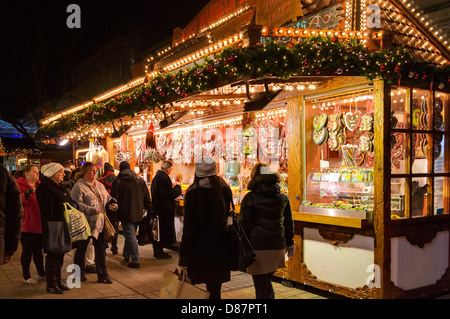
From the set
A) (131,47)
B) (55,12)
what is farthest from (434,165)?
(55,12)

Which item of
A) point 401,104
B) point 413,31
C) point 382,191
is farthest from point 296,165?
point 413,31

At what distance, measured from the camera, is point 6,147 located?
18.0 m

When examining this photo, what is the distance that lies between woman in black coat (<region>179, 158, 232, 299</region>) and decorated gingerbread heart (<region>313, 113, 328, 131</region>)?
9.28 ft

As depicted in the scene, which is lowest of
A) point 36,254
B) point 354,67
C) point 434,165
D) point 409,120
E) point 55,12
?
point 36,254

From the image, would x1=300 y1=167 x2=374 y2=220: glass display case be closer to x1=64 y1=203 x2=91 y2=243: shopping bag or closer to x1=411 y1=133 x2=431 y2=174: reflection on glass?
x1=411 y1=133 x2=431 y2=174: reflection on glass

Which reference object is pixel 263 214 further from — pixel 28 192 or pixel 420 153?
pixel 28 192

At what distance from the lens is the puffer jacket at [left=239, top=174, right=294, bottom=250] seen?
4395 mm

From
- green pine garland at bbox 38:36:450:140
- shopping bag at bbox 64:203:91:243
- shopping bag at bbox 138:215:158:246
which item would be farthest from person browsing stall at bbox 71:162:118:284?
green pine garland at bbox 38:36:450:140

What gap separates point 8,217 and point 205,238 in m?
1.96

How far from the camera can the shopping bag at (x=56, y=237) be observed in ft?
18.9
